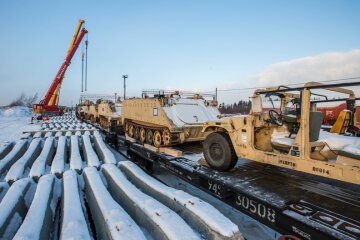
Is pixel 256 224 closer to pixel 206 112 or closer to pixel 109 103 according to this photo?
pixel 206 112

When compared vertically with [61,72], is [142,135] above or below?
below

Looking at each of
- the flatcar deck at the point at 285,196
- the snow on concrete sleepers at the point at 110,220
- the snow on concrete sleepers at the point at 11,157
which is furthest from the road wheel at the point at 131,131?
the snow on concrete sleepers at the point at 110,220

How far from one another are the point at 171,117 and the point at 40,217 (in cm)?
502

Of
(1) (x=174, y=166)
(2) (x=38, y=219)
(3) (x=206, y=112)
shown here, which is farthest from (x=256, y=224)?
(3) (x=206, y=112)

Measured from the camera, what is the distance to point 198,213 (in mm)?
1922

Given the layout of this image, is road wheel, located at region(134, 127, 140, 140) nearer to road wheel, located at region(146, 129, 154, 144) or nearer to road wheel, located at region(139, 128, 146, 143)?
road wheel, located at region(139, 128, 146, 143)

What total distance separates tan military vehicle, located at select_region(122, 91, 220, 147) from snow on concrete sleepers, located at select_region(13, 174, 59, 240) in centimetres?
395

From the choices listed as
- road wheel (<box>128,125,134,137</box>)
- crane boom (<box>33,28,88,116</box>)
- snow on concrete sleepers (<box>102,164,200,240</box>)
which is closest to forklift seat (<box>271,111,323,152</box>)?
snow on concrete sleepers (<box>102,164,200,240</box>)

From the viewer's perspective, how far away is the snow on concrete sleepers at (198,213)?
1711 millimetres

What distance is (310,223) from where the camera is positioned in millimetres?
2258

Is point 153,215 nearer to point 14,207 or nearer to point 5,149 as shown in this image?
point 14,207

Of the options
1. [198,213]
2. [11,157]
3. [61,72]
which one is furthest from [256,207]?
[61,72]

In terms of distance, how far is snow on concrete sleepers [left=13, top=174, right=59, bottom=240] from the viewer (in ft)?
5.72

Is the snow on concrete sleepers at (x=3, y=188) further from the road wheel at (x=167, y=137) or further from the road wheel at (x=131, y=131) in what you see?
the road wheel at (x=131, y=131)
